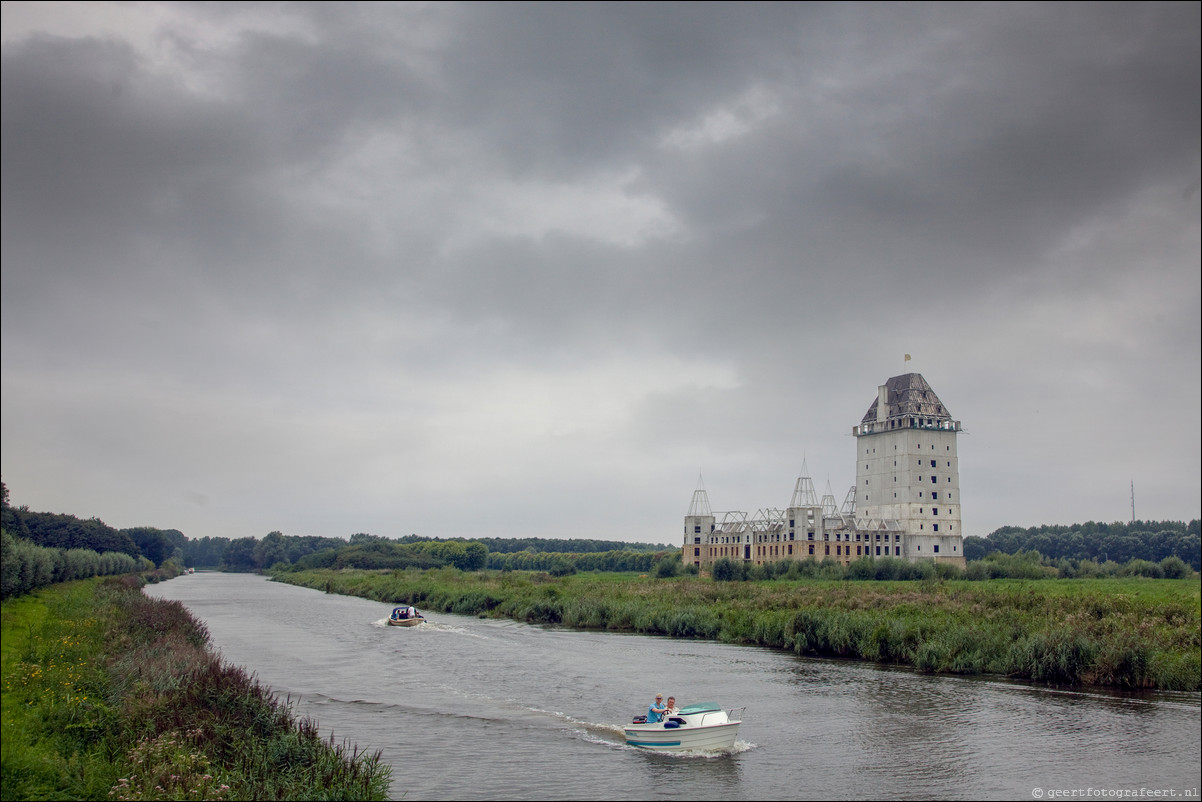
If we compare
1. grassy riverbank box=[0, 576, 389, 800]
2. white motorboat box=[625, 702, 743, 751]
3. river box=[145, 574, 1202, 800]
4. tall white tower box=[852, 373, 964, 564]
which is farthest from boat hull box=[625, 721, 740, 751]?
tall white tower box=[852, 373, 964, 564]

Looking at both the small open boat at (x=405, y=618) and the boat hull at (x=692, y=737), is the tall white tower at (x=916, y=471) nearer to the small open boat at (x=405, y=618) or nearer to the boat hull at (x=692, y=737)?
the small open boat at (x=405, y=618)

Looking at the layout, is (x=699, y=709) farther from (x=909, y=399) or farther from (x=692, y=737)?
(x=909, y=399)

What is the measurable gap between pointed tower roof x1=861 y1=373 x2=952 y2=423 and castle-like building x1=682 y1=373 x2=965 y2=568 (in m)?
0.17

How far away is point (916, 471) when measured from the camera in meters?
146

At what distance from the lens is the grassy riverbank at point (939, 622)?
134ft

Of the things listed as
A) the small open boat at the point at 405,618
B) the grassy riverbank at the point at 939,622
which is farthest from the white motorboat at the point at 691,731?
the small open boat at the point at 405,618

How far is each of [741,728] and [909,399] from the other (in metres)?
127

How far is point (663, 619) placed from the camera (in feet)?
230

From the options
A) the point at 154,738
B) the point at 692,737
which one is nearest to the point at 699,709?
the point at 692,737

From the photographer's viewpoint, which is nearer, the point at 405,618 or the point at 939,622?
the point at 939,622

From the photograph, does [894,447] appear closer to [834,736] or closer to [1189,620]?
[1189,620]

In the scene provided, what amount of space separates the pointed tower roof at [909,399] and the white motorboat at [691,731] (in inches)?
5053

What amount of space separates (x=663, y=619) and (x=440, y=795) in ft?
159

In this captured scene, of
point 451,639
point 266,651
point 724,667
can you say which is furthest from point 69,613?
point 724,667
